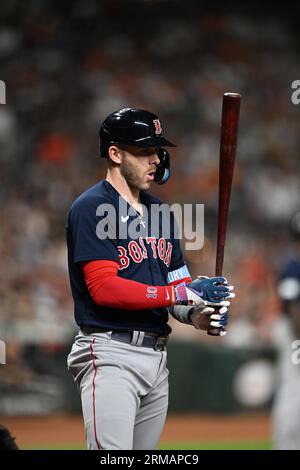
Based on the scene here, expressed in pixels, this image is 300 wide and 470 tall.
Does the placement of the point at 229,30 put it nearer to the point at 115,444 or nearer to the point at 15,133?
the point at 15,133


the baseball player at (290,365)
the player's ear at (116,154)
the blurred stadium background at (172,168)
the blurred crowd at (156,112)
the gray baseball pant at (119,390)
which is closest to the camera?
the gray baseball pant at (119,390)

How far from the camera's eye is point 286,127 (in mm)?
12547

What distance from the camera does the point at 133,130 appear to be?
121 inches

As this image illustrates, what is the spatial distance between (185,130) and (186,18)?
1.88 m

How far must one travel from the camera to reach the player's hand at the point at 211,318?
302cm

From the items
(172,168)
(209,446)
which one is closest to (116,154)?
(209,446)

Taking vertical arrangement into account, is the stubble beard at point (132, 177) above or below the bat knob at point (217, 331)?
above

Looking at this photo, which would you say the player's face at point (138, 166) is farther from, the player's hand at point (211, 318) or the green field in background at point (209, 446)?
the green field in background at point (209, 446)

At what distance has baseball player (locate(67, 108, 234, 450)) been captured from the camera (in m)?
2.93

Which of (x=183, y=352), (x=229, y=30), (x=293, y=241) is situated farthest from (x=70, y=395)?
(x=229, y=30)

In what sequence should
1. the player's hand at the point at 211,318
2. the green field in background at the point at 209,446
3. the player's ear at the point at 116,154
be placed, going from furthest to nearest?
the green field in background at the point at 209,446, the player's ear at the point at 116,154, the player's hand at the point at 211,318

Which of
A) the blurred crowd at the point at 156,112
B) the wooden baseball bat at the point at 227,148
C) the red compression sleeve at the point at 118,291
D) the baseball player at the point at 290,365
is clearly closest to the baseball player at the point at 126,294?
the red compression sleeve at the point at 118,291

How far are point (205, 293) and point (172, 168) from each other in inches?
320

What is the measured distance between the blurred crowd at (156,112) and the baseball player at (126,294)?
6096 millimetres
